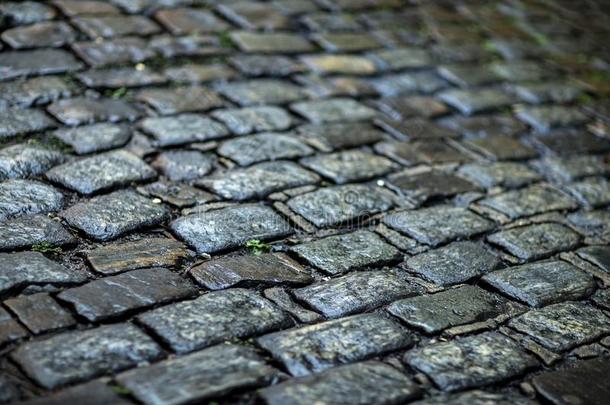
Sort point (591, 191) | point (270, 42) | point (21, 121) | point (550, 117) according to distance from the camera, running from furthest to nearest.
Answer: point (270, 42) → point (550, 117) → point (591, 191) → point (21, 121)

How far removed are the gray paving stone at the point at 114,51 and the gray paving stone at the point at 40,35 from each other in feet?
0.28

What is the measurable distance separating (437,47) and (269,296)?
269 cm

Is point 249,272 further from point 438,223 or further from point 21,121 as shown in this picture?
point 21,121

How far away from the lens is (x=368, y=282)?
2475 millimetres

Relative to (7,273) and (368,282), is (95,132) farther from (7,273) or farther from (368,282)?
(368,282)

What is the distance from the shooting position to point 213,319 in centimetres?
218

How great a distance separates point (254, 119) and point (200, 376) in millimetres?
1717

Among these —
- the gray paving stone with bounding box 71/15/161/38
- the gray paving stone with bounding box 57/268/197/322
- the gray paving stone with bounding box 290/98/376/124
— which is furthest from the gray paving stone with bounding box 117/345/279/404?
the gray paving stone with bounding box 71/15/161/38

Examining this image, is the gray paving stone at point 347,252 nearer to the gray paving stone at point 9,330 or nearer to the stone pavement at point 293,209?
the stone pavement at point 293,209

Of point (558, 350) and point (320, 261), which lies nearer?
point (558, 350)

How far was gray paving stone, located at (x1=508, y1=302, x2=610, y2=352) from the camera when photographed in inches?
92.3

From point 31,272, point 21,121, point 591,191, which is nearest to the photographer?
point 31,272

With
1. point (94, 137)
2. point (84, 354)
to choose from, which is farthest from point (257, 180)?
point (84, 354)

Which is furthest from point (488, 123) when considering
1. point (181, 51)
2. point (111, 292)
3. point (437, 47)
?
point (111, 292)
